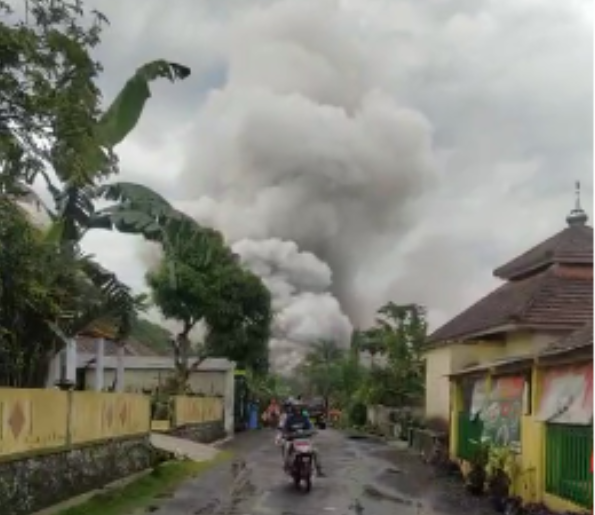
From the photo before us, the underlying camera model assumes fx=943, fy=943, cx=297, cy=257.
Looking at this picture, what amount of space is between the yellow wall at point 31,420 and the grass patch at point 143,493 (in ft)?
3.26

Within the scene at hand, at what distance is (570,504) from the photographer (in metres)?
12.5

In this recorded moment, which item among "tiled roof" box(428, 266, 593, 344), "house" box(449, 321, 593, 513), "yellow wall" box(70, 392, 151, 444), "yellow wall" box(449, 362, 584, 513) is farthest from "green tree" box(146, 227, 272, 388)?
"yellow wall" box(449, 362, 584, 513)

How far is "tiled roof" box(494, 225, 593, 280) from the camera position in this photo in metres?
23.7

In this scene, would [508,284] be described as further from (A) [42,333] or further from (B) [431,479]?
(A) [42,333]

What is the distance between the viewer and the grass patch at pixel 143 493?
12.9 meters

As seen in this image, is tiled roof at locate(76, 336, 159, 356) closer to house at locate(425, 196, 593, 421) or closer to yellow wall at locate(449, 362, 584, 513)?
house at locate(425, 196, 593, 421)

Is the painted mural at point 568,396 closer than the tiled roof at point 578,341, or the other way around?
the painted mural at point 568,396

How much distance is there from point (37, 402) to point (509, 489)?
7.48 m

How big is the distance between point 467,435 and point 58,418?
399 inches

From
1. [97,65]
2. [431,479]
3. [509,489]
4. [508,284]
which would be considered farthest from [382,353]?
[97,65]

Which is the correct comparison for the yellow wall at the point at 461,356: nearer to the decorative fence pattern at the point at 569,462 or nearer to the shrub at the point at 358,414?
the decorative fence pattern at the point at 569,462

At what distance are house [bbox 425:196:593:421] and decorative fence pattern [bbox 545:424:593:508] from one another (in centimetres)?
800

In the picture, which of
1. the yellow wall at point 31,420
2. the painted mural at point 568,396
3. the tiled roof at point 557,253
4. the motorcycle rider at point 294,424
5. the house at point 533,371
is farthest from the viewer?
the tiled roof at point 557,253

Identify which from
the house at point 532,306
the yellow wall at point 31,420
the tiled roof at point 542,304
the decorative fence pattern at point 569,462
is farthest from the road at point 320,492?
the tiled roof at point 542,304
